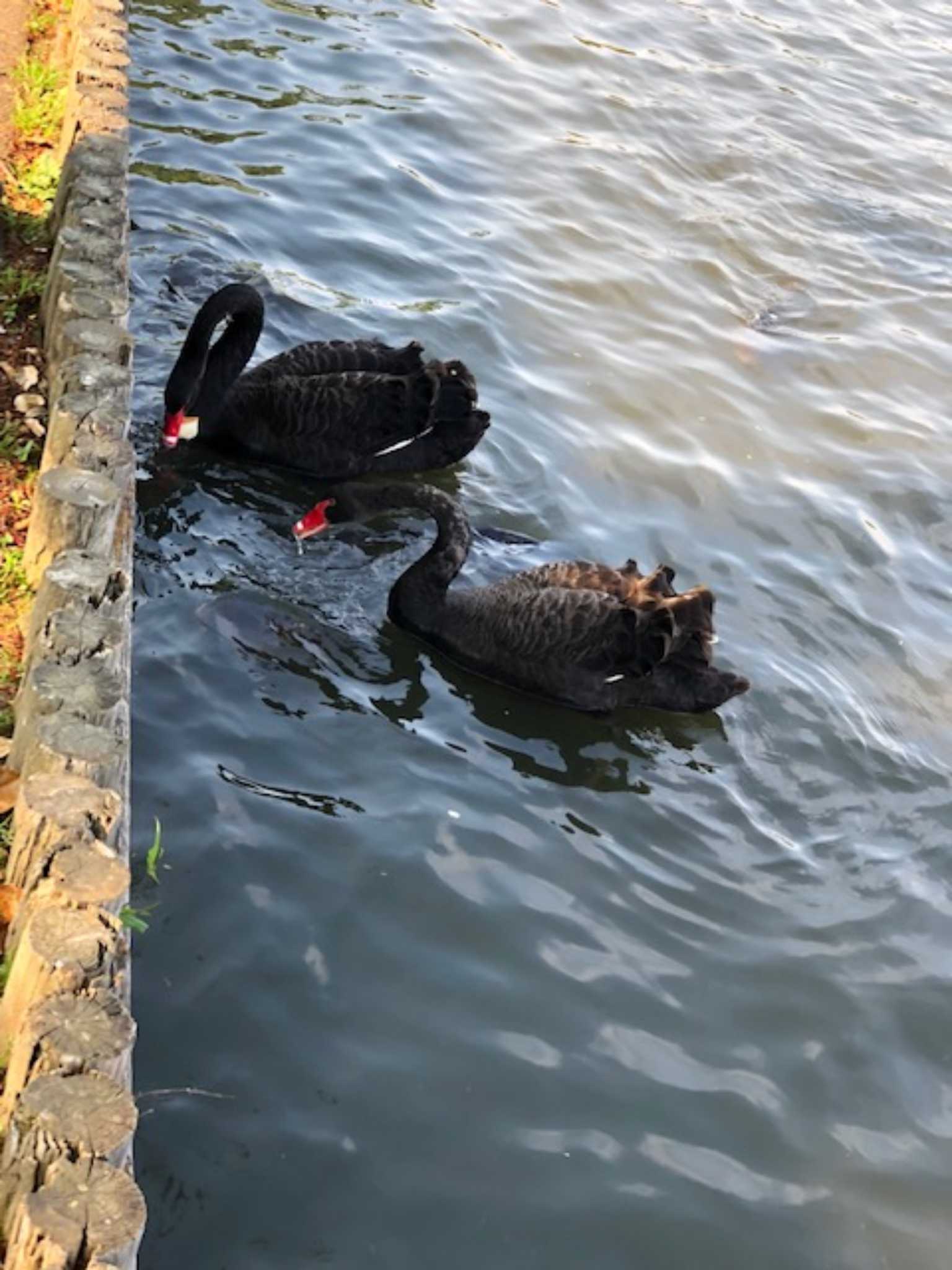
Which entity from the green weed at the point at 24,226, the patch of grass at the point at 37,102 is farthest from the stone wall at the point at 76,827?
the patch of grass at the point at 37,102

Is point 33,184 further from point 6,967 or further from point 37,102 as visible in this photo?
point 6,967

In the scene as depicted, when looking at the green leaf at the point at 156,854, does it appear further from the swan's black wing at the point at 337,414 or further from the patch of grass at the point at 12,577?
the swan's black wing at the point at 337,414

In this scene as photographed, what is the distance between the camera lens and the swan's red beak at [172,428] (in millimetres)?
6742

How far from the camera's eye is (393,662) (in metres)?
6.04

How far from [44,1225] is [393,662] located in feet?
12.4

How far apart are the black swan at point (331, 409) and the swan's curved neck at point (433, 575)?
0.82m

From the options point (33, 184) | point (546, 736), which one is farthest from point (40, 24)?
point (546, 736)

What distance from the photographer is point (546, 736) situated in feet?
19.2

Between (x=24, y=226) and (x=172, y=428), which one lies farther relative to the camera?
(x=172, y=428)

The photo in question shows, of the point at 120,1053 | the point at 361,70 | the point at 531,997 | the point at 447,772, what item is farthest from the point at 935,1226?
the point at 361,70

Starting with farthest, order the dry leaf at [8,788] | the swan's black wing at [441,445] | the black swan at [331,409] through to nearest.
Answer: the swan's black wing at [441,445], the black swan at [331,409], the dry leaf at [8,788]

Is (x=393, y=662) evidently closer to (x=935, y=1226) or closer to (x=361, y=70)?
(x=935, y=1226)

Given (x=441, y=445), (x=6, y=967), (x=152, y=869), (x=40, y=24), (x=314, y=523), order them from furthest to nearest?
1. (x=40, y=24)
2. (x=441, y=445)
3. (x=314, y=523)
4. (x=152, y=869)
5. (x=6, y=967)

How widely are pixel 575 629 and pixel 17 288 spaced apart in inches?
95.7
